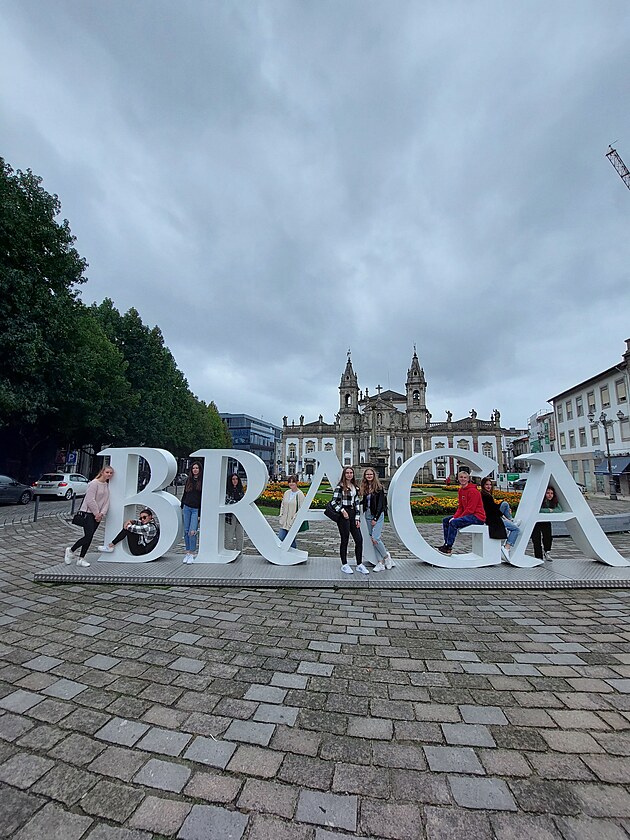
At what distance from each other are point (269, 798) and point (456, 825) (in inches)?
36.9

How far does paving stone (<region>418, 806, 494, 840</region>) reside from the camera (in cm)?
183

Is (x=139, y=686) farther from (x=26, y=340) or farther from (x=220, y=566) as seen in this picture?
(x=26, y=340)

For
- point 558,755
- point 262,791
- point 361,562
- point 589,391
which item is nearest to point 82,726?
point 262,791

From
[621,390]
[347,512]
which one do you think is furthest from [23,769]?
[621,390]

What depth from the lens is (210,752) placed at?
240cm

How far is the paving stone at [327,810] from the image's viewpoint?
74.9 inches

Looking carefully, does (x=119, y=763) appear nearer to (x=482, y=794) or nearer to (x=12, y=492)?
(x=482, y=794)

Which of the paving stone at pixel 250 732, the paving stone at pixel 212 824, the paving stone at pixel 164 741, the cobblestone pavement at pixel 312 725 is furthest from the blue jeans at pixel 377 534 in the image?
the paving stone at pixel 212 824

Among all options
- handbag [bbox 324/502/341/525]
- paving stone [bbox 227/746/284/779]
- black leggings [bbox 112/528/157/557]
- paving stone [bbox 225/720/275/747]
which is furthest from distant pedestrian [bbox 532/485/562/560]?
black leggings [bbox 112/528/157/557]

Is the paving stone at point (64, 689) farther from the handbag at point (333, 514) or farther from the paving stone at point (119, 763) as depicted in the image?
the handbag at point (333, 514)

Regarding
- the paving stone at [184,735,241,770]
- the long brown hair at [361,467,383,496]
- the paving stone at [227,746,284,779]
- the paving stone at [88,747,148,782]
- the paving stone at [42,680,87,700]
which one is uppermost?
the long brown hair at [361,467,383,496]

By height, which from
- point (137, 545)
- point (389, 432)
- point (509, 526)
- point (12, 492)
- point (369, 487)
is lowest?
point (137, 545)

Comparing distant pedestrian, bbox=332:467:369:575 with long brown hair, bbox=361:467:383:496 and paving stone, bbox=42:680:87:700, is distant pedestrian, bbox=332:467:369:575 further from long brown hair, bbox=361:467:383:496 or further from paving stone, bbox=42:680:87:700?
paving stone, bbox=42:680:87:700

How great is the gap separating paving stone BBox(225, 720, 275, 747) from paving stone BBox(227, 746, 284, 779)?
71mm
